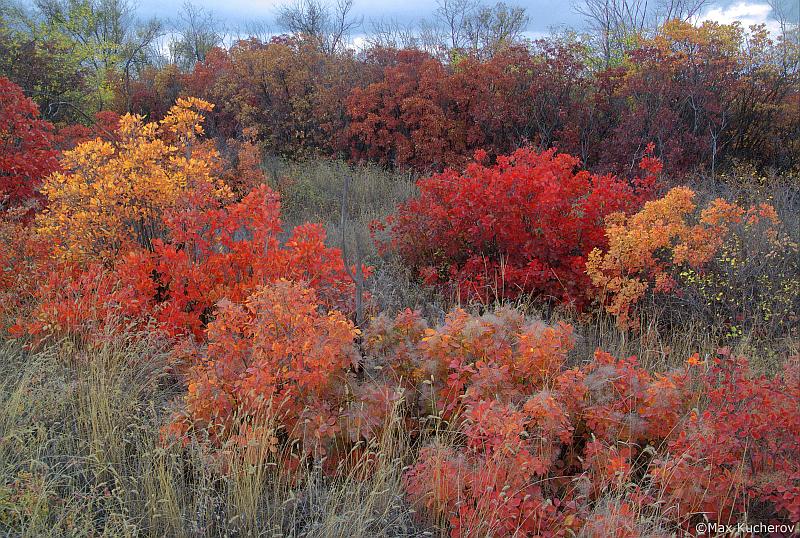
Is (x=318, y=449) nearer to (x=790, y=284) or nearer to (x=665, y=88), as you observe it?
(x=790, y=284)

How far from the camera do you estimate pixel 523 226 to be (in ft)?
17.1

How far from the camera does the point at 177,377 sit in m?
3.86

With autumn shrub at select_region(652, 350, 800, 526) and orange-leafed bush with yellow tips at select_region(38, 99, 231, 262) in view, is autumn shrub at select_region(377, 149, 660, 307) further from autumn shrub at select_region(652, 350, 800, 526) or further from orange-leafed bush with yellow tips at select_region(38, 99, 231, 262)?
autumn shrub at select_region(652, 350, 800, 526)

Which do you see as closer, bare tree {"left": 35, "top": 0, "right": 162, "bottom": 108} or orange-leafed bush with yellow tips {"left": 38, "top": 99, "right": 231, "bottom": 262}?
orange-leafed bush with yellow tips {"left": 38, "top": 99, "right": 231, "bottom": 262}

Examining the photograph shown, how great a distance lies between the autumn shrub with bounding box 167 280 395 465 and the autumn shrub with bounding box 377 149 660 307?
2.17 metres

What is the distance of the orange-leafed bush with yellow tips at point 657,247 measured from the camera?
4.68m

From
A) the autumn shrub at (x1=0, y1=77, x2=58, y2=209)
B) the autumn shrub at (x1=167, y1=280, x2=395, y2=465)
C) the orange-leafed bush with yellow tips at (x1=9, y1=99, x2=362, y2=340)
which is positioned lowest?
the autumn shrub at (x1=167, y1=280, x2=395, y2=465)

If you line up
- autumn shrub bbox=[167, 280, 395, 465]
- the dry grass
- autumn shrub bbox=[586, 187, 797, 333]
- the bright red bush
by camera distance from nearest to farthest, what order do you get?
the dry grass
autumn shrub bbox=[167, 280, 395, 465]
the bright red bush
autumn shrub bbox=[586, 187, 797, 333]

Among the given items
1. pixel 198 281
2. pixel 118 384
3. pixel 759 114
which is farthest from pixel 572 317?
pixel 759 114

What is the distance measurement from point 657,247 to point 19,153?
20.3 feet

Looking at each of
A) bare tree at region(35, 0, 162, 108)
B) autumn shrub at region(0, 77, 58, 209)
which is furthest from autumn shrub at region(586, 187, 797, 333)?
bare tree at region(35, 0, 162, 108)

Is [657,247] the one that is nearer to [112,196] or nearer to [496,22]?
[112,196]

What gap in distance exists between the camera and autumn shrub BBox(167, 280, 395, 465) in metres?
2.83

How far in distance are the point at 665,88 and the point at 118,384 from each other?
29.0ft
